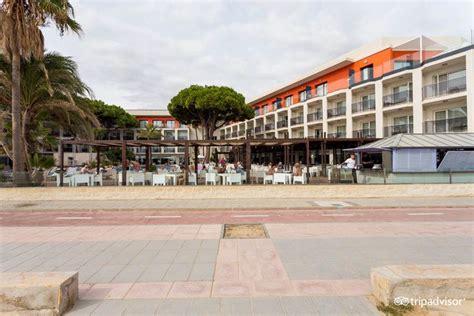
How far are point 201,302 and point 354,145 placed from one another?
2172cm

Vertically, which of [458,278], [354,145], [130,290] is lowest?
[130,290]

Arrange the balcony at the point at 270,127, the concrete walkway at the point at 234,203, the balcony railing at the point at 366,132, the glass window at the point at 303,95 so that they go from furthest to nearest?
the balcony at the point at 270,127 → the glass window at the point at 303,95 → the balcony railing at the point at 366,132 → the concrete walkway at the point at 234,203

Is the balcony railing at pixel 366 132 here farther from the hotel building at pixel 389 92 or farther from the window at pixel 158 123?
the window at pixel 158 123

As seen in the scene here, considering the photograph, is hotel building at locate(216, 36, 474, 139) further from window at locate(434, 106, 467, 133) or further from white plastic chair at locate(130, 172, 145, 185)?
white plastic chair at locate(130, 172, 145, 185)

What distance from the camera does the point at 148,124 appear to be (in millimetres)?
63688

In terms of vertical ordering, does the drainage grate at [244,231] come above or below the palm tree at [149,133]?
below

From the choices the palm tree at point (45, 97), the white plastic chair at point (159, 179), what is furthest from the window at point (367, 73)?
the palm tree at point (45, 97)

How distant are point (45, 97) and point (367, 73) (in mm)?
27895

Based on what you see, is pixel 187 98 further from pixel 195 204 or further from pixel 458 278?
pixel 458 278

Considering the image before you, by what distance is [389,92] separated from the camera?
27.6 meters

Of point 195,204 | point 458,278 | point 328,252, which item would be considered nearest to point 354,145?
point 195,204

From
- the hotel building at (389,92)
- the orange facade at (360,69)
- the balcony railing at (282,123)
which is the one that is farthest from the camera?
the balcony railing at (282,123)

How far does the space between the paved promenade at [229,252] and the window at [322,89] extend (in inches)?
1061

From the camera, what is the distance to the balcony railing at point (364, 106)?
2905 cm
